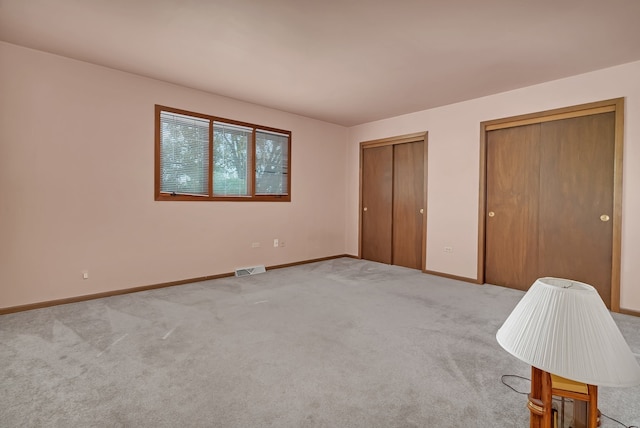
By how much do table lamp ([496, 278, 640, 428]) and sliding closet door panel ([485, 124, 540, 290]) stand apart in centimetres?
372

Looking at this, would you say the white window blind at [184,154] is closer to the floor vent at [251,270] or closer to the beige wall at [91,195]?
the beige wall at [91,195]

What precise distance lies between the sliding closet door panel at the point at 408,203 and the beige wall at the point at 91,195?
2585mm

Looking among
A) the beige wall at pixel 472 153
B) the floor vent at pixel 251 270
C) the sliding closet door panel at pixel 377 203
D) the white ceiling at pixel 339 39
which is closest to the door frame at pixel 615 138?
the beige wall at pixel 472 153

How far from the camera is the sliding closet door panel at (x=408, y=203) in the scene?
5.34 m

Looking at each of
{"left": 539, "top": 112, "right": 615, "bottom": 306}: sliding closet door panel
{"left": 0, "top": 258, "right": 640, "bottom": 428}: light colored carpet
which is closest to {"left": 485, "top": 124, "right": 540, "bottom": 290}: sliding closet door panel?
{"left": 539, "top": 112, "right": 615, "bottom": 306}: sliding closet door panel

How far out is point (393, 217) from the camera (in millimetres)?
5738

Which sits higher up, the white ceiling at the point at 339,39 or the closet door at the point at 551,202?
the white ceiling at the point at 339,39

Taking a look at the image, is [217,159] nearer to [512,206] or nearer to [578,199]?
[512,206]

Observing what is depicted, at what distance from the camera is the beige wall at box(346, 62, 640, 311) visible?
331 cm

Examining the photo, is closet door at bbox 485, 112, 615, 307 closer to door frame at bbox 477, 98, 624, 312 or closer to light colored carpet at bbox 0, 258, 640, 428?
door frame at bbox 477, 98, 624, 312

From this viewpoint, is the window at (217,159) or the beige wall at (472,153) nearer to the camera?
the beige wall at (472,153)

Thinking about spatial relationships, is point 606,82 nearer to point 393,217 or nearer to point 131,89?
point 393,217

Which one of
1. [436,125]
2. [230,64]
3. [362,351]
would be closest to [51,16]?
[230,64]

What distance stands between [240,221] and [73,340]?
2.60 metres
